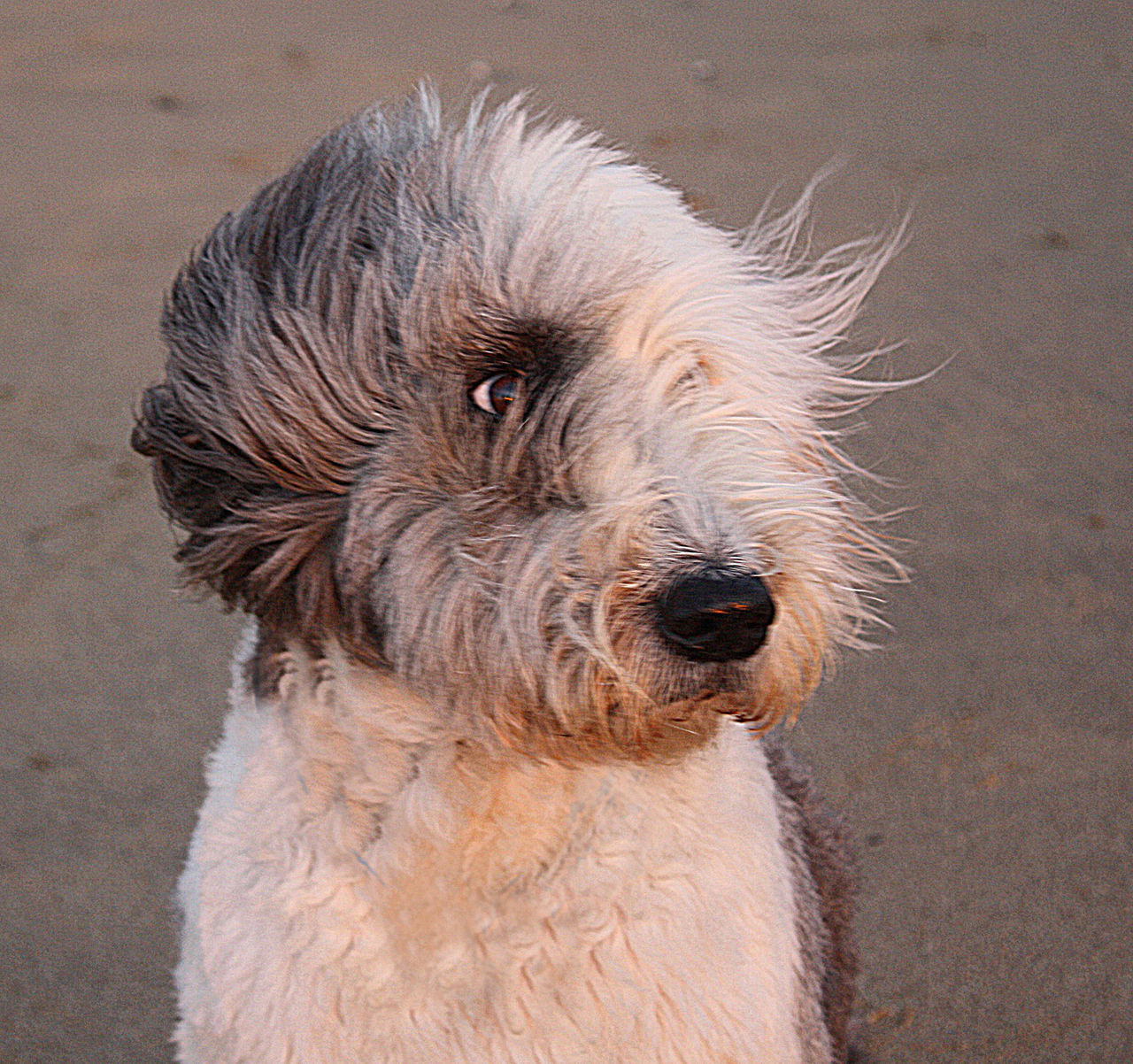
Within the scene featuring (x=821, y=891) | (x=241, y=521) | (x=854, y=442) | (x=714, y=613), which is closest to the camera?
(x=714, y=613)

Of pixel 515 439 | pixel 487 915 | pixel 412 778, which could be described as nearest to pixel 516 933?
pixel 487 915

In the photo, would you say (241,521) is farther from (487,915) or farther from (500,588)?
(487,915)

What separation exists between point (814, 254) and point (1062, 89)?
7.45 ft

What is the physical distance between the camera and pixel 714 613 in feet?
3.87

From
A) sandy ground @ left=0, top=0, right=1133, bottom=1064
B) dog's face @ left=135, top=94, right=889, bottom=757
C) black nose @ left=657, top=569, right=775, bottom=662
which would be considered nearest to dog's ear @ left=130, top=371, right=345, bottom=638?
dog's face @ left=135, top=94, right=889, bottom=757

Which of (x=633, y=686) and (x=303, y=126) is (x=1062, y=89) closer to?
(x=303, y=126)

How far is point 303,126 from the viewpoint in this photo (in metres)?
5.34

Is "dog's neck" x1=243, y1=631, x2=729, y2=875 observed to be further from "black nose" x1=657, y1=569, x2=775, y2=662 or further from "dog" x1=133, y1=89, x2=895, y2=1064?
"black nose" x1=657, y1=569, x2=775, y2=662

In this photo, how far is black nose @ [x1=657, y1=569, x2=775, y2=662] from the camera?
3.87ft

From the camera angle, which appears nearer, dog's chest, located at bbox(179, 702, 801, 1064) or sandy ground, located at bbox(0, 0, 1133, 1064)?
dog's chest, located at bbox(179, 702, 801, 1064)

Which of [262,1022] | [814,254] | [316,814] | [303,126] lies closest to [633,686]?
[316,814]

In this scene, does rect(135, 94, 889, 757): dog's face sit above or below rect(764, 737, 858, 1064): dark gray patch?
above

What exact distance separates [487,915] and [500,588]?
1.36 feet

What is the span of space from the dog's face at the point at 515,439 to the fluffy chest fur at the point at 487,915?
13cm
